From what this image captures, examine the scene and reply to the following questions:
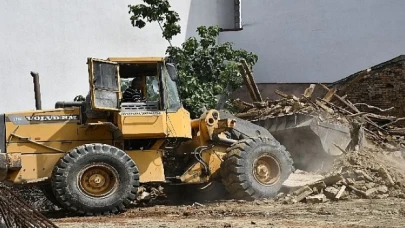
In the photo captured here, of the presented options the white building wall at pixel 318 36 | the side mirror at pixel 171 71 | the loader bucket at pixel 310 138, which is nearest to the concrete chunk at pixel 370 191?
the loader bucket at pixel 310 138

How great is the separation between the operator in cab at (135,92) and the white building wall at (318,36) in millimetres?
16849

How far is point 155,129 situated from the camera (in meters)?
14.4

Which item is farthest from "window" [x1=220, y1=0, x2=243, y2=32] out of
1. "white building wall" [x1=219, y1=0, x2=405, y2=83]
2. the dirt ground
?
the dirt ground

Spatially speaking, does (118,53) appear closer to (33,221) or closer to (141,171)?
(141,171)

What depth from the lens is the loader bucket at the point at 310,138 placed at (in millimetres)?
17953

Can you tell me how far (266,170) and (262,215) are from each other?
257cm

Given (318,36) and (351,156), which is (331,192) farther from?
(318,36)

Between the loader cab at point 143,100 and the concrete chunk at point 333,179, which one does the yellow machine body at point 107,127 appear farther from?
the concrete chunk at point 333,179

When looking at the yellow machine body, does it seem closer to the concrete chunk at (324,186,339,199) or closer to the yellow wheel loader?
the yellow wheel loader

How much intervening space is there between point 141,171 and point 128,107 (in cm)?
118

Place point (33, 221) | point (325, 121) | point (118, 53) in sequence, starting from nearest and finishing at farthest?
point (33, 221) < point (325, 121) < point (118, 53)

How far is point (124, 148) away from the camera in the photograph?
14812 millimetres

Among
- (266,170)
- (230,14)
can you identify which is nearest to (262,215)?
(266,170)

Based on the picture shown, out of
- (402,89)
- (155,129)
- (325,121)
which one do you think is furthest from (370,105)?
(155,129)
